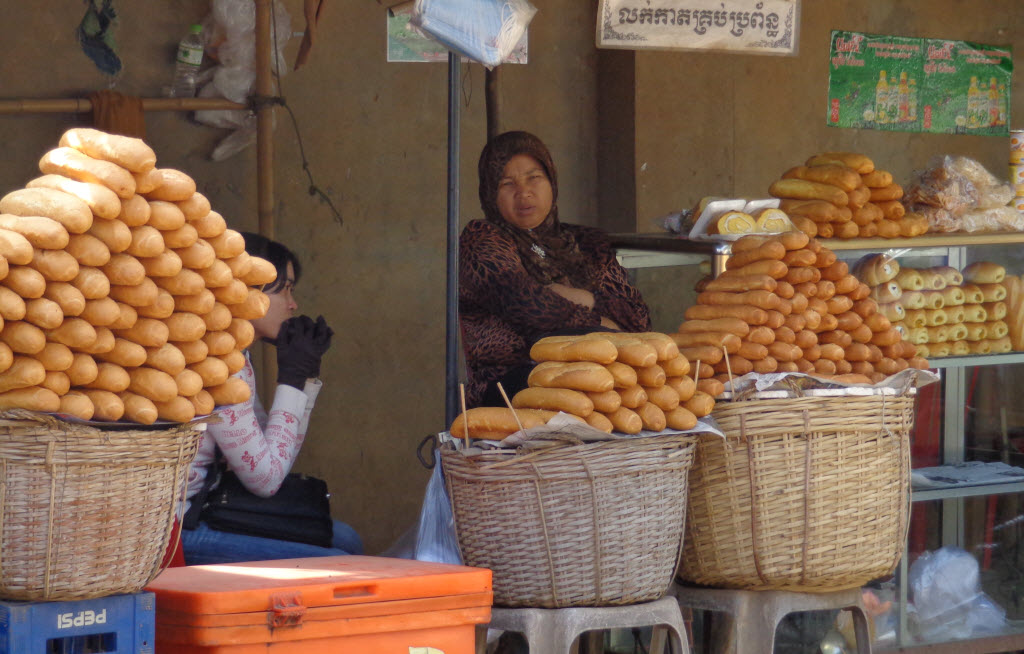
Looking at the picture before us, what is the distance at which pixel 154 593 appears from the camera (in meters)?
2.05

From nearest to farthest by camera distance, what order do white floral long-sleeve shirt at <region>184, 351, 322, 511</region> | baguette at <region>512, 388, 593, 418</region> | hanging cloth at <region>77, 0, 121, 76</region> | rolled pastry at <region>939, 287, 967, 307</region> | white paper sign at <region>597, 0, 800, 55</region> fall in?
1. baguette at <region>512, 388, 593, 418</region>
2. white floral long-sleeve shirt at <region>184, 351, 322, 511</region>
3. white paper sign at <region>597, 0, 800, 55</region>
4. rolled pastry at <region>939, 287, 967, 307</region>
5. hanging cloth at <region>77, 0, 121, 76</region>

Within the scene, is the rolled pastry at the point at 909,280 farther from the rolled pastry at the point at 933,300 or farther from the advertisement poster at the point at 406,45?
the advertisement poster at the point at 406,45

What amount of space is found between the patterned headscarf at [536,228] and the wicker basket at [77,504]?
1.66 m

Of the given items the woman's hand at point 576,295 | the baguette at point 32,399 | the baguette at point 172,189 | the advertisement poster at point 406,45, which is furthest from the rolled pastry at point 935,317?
the baguette at point 32,399

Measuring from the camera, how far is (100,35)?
13.2 ft

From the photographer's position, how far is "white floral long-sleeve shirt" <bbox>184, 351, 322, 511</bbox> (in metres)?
2.61

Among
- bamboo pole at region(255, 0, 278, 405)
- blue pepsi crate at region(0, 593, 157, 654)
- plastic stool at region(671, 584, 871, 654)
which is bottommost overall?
plastic stool at region(671, 584, 871, 654)

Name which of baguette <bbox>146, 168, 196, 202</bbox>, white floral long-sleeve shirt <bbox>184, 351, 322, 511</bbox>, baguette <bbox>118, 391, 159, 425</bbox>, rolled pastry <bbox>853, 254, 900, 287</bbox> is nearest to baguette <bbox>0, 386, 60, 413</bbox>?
baguette <bbox>118, 391, 159, 425</bbox>

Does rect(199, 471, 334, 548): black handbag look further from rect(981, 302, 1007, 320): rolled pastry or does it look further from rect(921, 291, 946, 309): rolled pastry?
rect(981, 302, 1007, 320): rolled pastry

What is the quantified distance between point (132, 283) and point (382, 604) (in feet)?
2.38

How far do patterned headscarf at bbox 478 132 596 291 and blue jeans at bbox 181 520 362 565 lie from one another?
3.73ft

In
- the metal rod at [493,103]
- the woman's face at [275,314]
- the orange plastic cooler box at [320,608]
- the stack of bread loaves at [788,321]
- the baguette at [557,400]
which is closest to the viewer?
the orange plastic cooler box at [320,608]

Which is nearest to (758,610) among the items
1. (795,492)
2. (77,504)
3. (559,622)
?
(795,492)

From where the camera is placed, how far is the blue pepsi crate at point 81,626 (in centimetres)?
187
